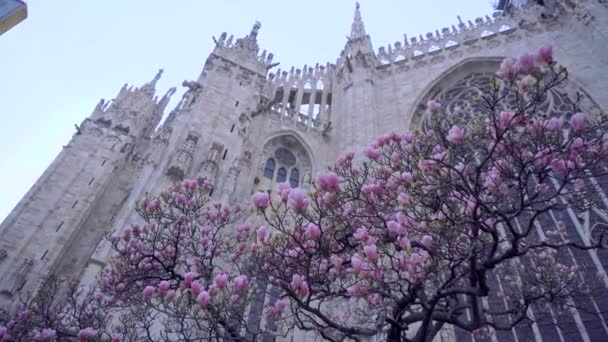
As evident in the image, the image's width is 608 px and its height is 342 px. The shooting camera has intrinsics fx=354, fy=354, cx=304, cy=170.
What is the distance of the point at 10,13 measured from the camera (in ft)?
15.4

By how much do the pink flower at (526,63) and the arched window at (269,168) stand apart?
12475 mm

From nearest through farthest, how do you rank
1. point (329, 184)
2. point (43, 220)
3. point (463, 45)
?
point (329, 184)
point (43, 220)
point (463, 45)

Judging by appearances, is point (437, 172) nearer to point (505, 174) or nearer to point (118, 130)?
A: point (505, 174)

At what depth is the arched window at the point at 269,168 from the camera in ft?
52.5

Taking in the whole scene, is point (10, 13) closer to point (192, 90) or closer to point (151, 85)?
point (192, 90)

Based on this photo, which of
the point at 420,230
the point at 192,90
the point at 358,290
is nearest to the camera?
the point at 358,290

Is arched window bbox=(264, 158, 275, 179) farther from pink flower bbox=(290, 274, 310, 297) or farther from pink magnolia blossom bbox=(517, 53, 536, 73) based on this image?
pink magnolia blossom bbox=(517, 53, 536, 73)

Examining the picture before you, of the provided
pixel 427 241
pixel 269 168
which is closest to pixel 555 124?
pixel 427 241

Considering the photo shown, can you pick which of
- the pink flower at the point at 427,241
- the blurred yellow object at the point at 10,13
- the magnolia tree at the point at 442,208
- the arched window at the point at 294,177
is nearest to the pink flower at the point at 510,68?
the magnolia tree at the point at 442,208

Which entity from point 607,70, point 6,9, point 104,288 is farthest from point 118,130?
point 607,70

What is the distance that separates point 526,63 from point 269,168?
12804mm

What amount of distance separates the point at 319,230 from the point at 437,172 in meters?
2.01

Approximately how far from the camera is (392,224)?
477 centimetres

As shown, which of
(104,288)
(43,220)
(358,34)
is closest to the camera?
(104,288)
